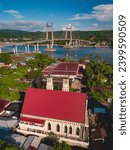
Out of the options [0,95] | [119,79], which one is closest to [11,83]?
[0,95]

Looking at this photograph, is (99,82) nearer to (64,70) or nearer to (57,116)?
(64,70)

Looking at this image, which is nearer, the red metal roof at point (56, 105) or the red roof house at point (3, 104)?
the red metal roof at point (56, 105)

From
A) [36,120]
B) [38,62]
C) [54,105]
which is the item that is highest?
[38,62]

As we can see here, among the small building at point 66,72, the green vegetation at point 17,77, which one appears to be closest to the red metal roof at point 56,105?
the green vegetation at point 17,77

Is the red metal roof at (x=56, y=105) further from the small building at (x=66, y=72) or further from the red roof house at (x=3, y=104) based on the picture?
the small building at (x=66, y=72)

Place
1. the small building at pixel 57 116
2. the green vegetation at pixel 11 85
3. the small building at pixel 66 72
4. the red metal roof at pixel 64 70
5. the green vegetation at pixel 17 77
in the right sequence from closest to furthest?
the small building at pixel 57 116 → the green vegetation at pixel 11 85 → the green vegetation at pixel 17 77 → the small building at pixel 66 72 → the red metal roof at pixel 64 70

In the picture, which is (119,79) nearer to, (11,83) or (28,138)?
(28,138)
